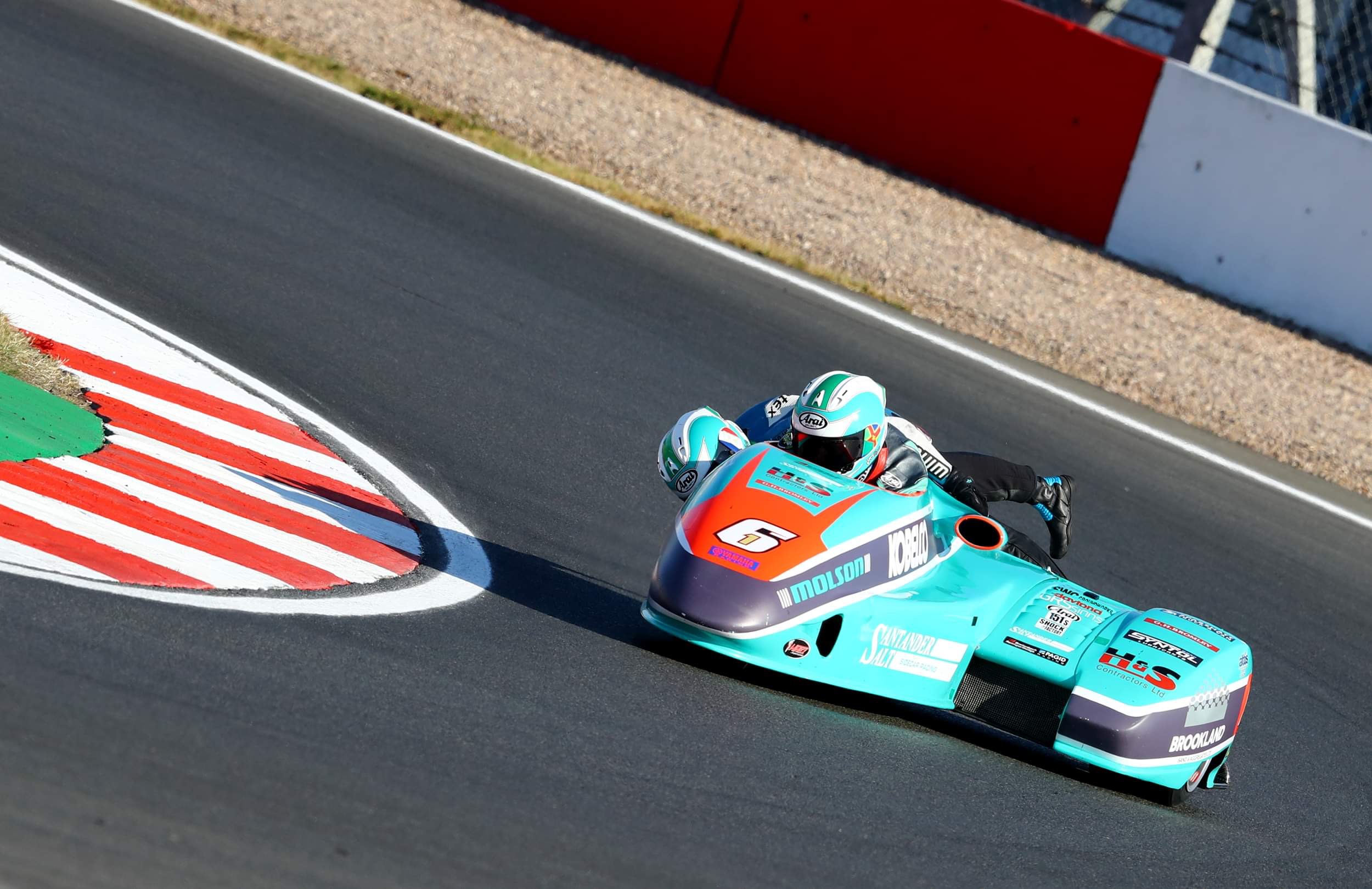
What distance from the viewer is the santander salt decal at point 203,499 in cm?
520

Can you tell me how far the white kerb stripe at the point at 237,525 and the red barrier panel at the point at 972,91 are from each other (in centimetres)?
922

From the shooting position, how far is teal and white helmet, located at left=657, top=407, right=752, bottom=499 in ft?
19.9

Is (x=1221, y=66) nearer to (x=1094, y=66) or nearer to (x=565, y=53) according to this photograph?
(x=1094, y=66)

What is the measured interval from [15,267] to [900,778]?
517 centimetres

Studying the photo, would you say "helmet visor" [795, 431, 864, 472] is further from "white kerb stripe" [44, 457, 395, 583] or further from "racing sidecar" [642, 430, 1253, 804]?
"white kerb stripe" [44, 457, 395, 583]

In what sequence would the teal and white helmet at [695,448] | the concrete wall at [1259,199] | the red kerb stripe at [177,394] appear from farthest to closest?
1. the concrete wall at [1259,199]
2. the red kerb stripe at [177,394]
3. the teal and white helmet at [695,448]

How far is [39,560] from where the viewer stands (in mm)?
4938

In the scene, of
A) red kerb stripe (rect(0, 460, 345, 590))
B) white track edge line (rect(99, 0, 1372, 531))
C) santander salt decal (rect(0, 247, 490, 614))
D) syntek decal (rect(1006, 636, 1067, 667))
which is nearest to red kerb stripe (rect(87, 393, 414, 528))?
santander salt decal (rect(0, 247, 490, 614))

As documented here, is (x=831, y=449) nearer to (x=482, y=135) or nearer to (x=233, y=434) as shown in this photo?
(x=233, y=434)

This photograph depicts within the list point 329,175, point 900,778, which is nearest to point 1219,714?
point 900,778

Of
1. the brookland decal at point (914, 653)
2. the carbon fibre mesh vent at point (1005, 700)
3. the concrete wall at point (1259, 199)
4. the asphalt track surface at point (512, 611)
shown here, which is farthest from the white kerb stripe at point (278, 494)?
the concrete wall at point (1259, 199)

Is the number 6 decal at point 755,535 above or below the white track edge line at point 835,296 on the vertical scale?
above

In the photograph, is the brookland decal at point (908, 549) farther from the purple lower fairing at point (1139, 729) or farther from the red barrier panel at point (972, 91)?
the red barrier panel at point (972, 91)

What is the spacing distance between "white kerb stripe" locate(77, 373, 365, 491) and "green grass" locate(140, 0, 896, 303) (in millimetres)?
5753
